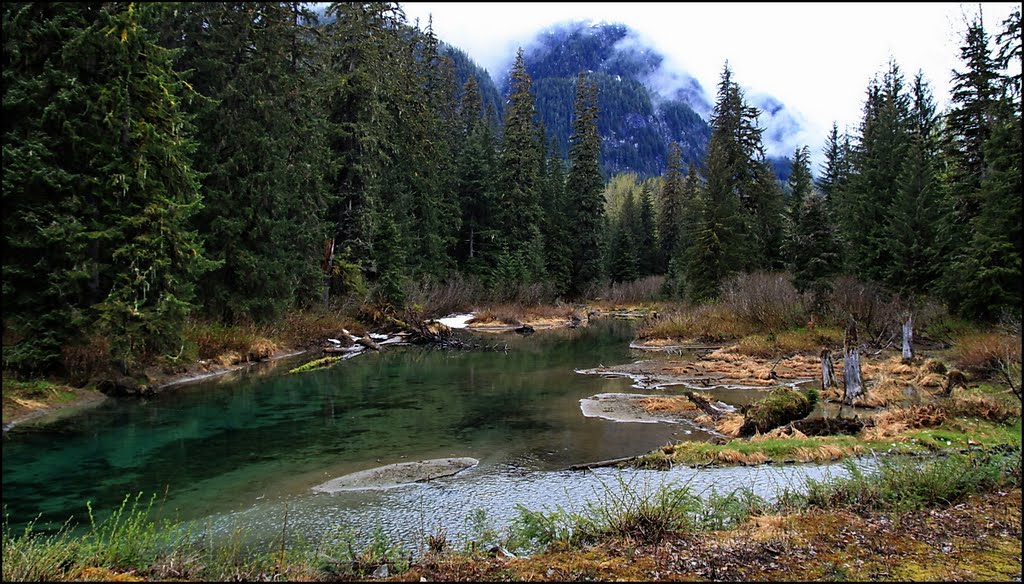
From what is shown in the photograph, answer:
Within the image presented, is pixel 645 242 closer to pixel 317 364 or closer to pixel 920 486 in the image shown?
pixel 317 364

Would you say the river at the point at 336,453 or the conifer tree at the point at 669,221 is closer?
the river at the point at 336,453

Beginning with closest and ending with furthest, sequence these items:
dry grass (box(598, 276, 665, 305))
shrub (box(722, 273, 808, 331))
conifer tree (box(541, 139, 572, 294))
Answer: shrub (box(722, 273, 808, 331)) < conifer tree (box(541, 139, 572, 294)) < dry grass (box(598, 276, 665, 305))

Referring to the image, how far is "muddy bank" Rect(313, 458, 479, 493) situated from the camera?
32.1 ft

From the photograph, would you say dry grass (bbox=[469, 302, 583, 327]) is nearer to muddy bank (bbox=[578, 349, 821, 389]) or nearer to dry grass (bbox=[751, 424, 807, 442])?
muddy bank (bbox=[578, 349, 821, 389])

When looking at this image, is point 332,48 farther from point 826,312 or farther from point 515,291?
point 826,312

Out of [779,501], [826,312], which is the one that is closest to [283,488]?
[779,501]

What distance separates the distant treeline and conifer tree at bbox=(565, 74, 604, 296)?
295 centimetres

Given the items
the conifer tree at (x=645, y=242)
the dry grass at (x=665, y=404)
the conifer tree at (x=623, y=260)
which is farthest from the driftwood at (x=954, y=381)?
the conifer tree at (x=645, y=242)

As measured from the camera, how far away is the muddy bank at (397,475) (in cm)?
978

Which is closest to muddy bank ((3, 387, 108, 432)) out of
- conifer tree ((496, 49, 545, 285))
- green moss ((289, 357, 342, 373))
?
green moss ((289, 357, 342, 373))

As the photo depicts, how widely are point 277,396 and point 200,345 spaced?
5.88 metres

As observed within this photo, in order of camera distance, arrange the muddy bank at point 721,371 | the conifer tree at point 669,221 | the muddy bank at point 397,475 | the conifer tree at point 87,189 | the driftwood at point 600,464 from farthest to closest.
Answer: the conifer tree at point 669,221 → the muddy bank at point 721,371 → the conifer tree at point 87,189 → the driftwood at point 600,464 → the muddy bank at point 397,475

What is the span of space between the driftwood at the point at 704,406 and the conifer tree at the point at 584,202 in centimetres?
4559

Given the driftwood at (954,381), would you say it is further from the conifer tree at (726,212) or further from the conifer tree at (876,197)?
the conifer tree at (726,212)
